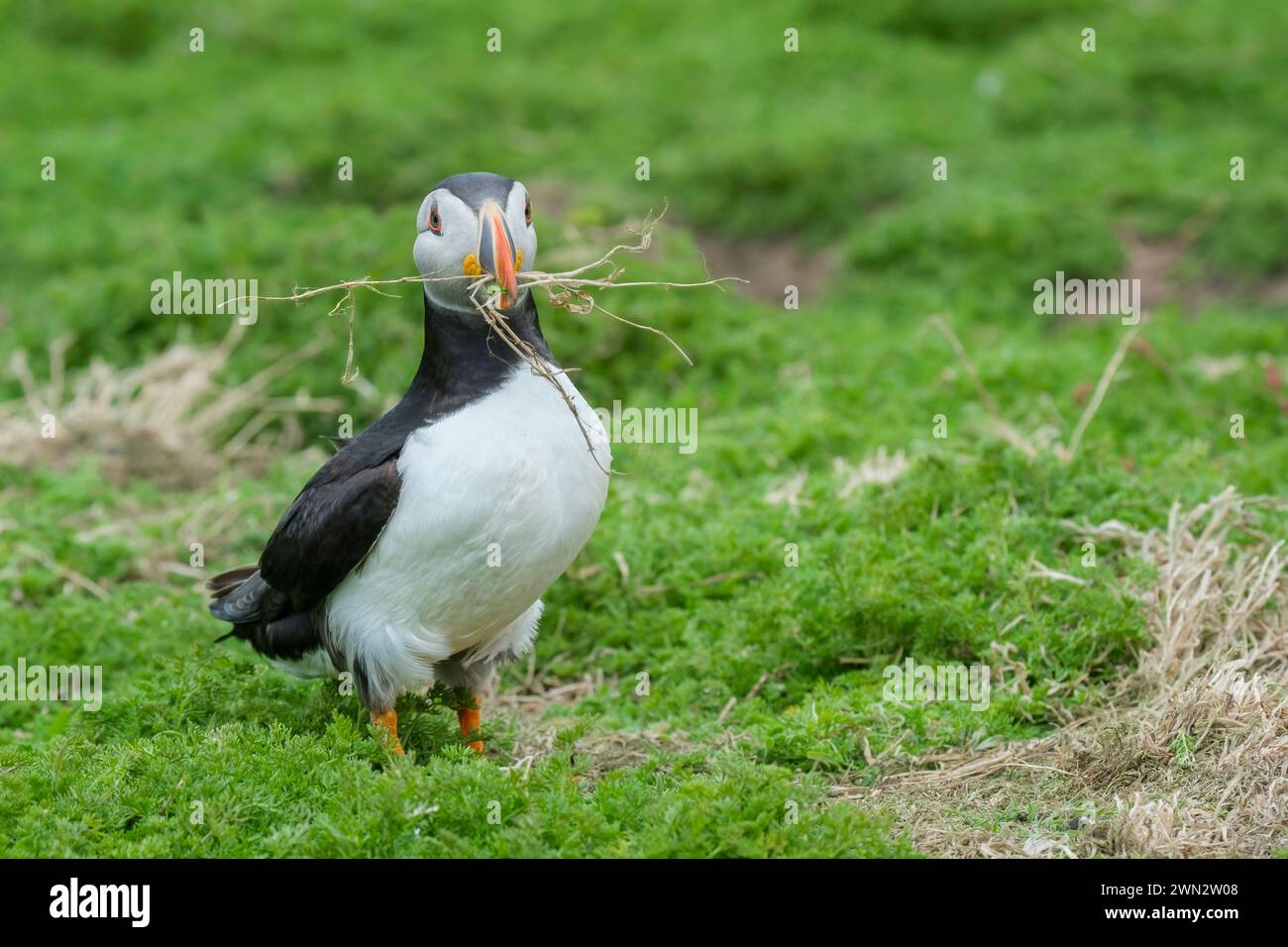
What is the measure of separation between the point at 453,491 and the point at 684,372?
4031mm

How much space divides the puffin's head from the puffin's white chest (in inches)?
13.4

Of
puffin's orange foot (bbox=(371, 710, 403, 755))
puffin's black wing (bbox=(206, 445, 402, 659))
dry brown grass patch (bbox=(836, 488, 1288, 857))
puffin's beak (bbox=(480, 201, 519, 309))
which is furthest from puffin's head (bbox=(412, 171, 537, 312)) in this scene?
dry brown grass patch (bbox=(836, 488, 1288, 857))

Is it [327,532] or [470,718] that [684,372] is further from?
[327,532]

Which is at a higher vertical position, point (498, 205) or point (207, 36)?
point (207, 36)

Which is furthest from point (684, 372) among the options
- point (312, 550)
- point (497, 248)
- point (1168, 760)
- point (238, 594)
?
point (1168, 760)

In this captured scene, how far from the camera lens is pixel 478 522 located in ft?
15.3

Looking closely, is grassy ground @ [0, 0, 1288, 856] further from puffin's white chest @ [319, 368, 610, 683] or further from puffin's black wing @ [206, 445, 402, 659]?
puffin's white chest @ [319, 368, 610, 683]

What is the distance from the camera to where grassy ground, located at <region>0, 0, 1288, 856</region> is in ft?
15.7

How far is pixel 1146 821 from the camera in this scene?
4426mm

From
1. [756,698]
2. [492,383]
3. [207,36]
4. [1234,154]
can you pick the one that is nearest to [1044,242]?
[1234,154]

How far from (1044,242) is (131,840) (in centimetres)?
709

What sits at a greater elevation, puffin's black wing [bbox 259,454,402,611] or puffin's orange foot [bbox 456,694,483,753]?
puffin's black wing [bbox 259,454,402,611]
